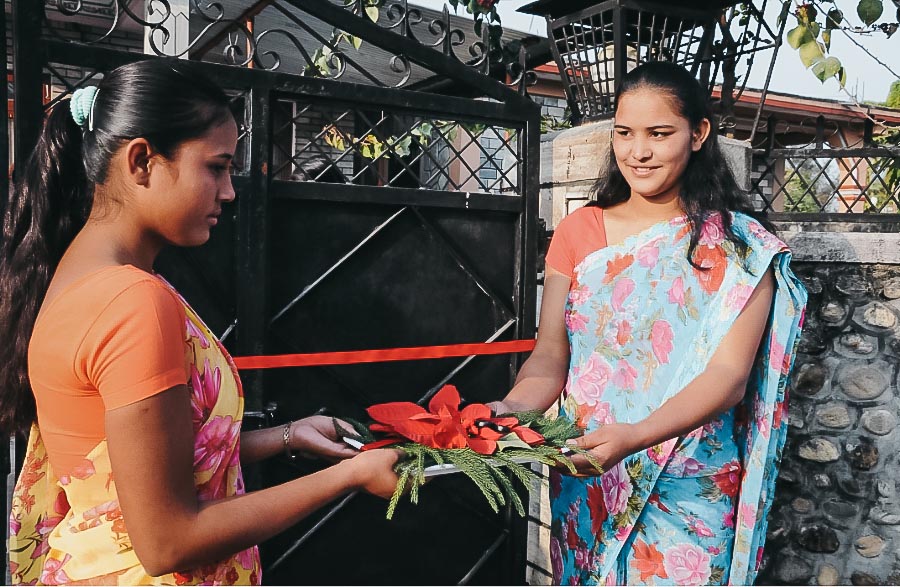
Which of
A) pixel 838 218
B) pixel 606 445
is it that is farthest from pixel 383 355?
pixel 838 218

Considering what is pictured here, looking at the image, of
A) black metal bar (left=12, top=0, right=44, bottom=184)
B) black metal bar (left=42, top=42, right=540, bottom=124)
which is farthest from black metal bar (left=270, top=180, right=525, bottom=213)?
black metal bar (left=12, top=0, right=44, bottom=184)

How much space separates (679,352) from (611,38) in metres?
1.50

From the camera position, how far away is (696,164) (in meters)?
2.19

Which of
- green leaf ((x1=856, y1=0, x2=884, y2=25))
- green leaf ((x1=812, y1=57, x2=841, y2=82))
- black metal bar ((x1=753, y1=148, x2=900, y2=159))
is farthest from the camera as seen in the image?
black metal bar ((x1=753, y1=148, x2=900, y2=159))

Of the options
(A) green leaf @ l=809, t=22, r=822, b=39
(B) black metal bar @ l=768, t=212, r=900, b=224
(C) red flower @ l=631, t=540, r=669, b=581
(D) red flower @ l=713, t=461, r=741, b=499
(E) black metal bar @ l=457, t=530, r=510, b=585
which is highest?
(A) green leaf @ l=809, t=22, r=822, b=39

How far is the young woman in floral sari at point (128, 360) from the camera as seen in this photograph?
3.97ft

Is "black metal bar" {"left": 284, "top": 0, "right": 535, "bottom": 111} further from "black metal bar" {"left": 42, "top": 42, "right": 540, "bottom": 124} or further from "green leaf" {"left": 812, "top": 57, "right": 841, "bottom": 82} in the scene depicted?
"green leaf" {"left": 812, "top": 57, "right": 841, "bottom": 82}

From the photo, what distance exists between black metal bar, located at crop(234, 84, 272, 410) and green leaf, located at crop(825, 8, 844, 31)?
224 centimetres

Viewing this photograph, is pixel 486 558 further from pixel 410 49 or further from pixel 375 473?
pixel 410 49

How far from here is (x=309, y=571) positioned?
2764 millimetres

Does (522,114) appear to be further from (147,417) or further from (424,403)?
(147,417)

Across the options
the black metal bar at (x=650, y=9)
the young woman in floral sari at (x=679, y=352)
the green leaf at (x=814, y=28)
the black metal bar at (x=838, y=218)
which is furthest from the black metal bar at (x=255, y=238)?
the black metal bar at (x=838, y=218)

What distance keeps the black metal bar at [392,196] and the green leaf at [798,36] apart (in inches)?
48.5

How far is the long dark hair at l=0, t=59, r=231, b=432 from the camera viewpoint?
1.32m
